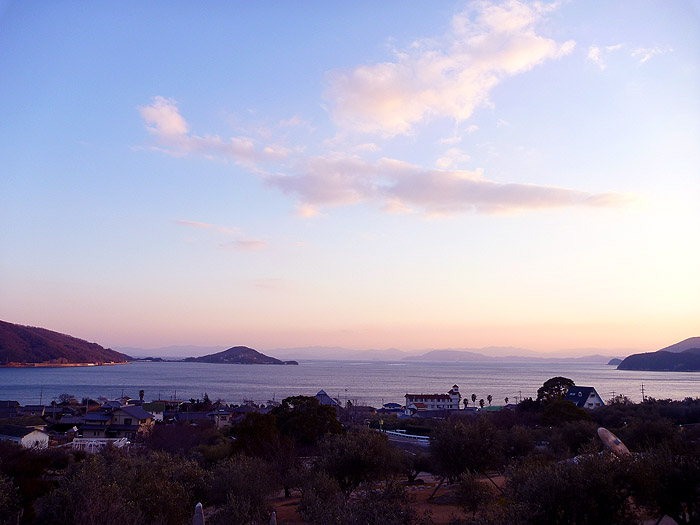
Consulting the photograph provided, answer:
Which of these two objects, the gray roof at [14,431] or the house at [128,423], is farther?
the house at [128,423]

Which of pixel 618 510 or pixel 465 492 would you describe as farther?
pixel 465 492

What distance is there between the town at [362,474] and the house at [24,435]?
0.13m

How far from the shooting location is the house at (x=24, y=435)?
37.3 metres

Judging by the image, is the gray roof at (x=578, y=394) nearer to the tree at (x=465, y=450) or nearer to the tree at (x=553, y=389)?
the tree at (x=553, y=389)

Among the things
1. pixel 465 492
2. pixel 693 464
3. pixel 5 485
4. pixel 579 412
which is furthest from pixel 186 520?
pixel 579 412

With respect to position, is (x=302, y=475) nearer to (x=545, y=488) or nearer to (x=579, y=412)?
Answer: (x=545, y=488)

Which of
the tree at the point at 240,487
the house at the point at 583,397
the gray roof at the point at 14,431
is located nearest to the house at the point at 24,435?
the gray roof at the point at 14,431

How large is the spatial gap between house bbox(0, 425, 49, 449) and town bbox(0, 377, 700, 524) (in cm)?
13

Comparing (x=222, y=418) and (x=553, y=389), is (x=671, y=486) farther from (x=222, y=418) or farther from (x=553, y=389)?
(x=222, y=418)

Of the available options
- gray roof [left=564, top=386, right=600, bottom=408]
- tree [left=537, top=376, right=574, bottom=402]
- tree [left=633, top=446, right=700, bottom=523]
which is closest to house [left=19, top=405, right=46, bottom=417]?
tree [left=537, top=376, right=574, bottom=402]

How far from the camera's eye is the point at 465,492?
57.0 ft

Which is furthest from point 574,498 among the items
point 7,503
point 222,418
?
point 222,418

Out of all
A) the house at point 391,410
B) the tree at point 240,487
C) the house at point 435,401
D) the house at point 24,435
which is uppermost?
the tree at point 240,487

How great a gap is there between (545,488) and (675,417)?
3913cm
